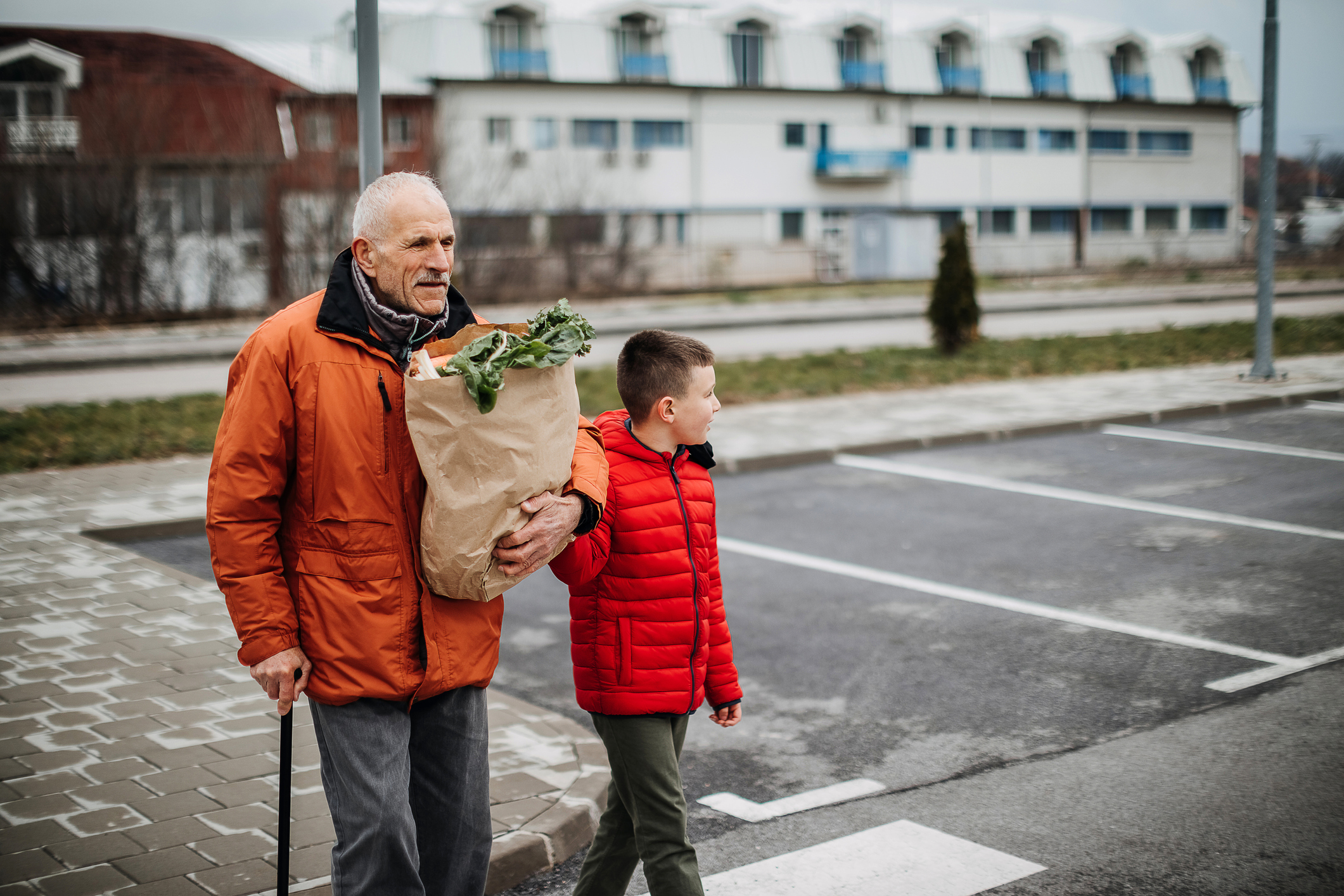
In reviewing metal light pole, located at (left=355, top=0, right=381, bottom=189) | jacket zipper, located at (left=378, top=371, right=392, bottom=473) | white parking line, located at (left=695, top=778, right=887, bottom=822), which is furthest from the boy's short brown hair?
metal light pole, located at (left=355, top=0, right=381, bottom=189)

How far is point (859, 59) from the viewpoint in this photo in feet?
177

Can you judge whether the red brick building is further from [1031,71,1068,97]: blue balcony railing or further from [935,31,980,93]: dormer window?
[1031,71,1068,97]: blue balcony railing

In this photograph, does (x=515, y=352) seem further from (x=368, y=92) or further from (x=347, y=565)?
(x=368, y=92)

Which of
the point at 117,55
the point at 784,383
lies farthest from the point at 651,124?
the point at 784,383

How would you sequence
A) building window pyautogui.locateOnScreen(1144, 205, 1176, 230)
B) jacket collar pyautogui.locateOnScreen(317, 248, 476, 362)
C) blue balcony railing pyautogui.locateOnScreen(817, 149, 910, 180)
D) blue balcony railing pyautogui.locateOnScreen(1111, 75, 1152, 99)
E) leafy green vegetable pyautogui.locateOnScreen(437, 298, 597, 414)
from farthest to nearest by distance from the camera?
building window pyautogui.locateOnScreen(1144, 205, 1176, 230), blue balcony railing pyautogui.locateOnScreen(1111, 75, 1152, 99), blue balcony railing pyautogui.locateOnScreen(817, 149, 910, 180), jacket collar pyautogui.locateOnScreen(317, 248, 476, 362), leafy green vegetable pyautogui.locateOnScreen(437, 298, 597, 414)

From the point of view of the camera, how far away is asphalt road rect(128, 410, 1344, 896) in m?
4.14

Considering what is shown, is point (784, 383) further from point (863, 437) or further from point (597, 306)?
point (597, 306)

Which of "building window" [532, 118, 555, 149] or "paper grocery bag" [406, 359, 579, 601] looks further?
"building window" [532, 118, 555, 149]

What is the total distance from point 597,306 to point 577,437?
3534cm

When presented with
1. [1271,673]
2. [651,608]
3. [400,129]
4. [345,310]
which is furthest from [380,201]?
[400,129]

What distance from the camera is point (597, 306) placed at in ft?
125

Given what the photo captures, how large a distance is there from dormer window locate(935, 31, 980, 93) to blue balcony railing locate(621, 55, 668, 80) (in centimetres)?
1411

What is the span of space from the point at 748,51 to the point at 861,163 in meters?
6.83

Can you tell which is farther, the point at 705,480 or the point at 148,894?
the point at 148,894
